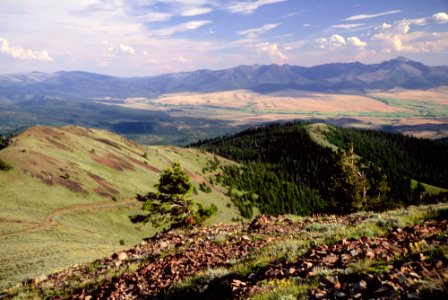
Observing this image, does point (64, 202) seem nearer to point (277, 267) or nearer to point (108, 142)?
point (277, 267)

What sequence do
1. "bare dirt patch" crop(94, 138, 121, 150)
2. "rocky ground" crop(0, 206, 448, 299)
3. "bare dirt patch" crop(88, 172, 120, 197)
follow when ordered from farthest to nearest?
"bare dirt patch" crop(94, 138, 121, 150) → "bare dirt patch" crop(88, 172, 120, 197) → "rocky ground" crop(0, 206, 448, 299)

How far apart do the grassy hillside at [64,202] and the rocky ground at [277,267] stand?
37.8 ft

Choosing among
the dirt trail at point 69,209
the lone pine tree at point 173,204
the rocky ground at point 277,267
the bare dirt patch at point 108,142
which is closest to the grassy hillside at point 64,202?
the dirt trail at point 69,209

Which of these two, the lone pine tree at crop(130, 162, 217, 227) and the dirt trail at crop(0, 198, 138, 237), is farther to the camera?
the dirt trail at crop(0, 198, 138, 237)

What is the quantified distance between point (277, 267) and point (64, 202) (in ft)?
200

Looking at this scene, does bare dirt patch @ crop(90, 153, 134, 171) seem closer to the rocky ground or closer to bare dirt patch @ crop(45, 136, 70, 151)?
bare dirt patch @ crop(45, 136, 70, 151)

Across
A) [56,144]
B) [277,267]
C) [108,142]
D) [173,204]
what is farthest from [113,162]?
[277,267]

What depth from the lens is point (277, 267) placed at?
11688 millimetres

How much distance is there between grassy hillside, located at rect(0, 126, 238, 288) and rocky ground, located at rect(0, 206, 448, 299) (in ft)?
37.8

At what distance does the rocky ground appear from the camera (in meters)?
8.41

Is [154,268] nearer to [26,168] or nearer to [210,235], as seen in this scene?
[210,235]

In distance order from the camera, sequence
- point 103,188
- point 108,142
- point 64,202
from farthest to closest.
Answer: point 108,142 < point 103,188 < point 64,202

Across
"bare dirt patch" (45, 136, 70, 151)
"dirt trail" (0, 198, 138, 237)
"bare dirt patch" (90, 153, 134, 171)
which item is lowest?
"dirt trail" (0, 198, 138, 237)

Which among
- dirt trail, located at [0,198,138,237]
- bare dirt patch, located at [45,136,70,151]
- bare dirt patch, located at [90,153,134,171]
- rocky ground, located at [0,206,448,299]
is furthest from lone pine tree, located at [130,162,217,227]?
bare dirt patch, located at [45,136,70,151]
